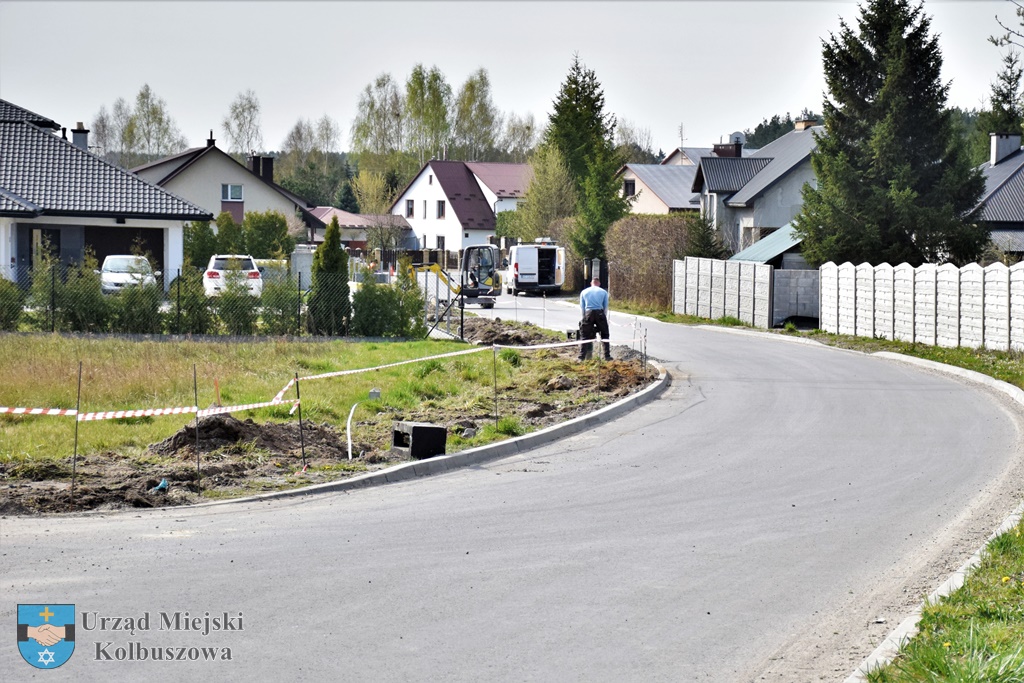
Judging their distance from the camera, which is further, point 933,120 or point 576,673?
point 933,120

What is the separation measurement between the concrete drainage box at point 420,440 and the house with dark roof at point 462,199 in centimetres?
6751

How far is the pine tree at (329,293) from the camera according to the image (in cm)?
2970

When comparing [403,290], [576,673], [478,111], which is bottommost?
[576,673]

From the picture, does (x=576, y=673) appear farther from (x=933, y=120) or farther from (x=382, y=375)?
(x=933, y=120)

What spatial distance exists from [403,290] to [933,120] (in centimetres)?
1796

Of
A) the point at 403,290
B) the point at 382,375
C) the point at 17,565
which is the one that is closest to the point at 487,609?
the point at 17,565

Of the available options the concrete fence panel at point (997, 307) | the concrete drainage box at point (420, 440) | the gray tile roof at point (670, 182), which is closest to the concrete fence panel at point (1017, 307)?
the concrete fence panel at point (997, 307)

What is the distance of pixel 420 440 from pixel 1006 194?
42.6 meters

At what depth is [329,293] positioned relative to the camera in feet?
→ 97.8

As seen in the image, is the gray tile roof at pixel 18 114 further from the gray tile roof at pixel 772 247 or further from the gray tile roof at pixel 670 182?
the gray tile roof at pixel 670 182

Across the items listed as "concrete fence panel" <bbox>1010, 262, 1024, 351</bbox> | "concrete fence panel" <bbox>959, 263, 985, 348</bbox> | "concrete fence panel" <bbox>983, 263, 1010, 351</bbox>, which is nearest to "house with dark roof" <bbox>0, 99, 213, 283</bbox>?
A: "concrete fence panel" <bbox>959, 263, 985, 348</bbox>

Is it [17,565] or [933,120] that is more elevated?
[933,120]

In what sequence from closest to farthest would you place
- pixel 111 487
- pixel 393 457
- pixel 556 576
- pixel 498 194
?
pixel 556 576 → pixel 111 487 → pixel 393 457 → pixel 498 194

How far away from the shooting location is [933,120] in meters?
36.1
